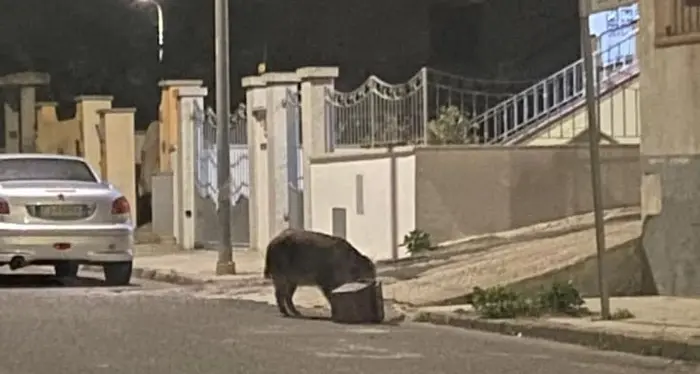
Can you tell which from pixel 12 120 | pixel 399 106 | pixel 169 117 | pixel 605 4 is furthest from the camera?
pixel 12 120

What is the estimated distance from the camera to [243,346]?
11.8 meters

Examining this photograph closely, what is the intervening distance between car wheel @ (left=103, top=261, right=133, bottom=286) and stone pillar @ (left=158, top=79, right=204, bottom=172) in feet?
27.9

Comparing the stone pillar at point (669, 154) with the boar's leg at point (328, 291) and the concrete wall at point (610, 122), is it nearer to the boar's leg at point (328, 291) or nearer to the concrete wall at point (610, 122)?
the boar's leg at point (328, 291)

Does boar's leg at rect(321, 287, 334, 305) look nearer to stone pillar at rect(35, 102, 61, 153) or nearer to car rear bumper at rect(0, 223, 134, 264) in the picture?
car rear bumper at rect(0, 223, 134, 264)

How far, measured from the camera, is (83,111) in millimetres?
31359

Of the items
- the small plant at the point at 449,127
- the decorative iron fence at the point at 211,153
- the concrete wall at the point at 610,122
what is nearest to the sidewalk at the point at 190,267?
the decorative iron fence at the point at 211,153

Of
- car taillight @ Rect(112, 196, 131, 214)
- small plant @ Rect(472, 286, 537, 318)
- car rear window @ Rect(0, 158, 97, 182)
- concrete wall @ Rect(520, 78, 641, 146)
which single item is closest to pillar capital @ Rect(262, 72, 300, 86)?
concrete wall @ Rect(520, 78, 641, 146)

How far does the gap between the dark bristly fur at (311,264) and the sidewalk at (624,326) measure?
28.7 inches

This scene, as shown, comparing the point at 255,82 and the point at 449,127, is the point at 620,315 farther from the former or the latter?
the point at 255,82

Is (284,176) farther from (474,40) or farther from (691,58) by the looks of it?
(474,40)

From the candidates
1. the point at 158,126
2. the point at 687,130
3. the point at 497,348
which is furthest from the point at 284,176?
the point at 497,348

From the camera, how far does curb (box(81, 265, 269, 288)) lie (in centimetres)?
1825

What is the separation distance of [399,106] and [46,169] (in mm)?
4467

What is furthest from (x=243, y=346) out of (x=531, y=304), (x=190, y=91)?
(x=190, y=91)
